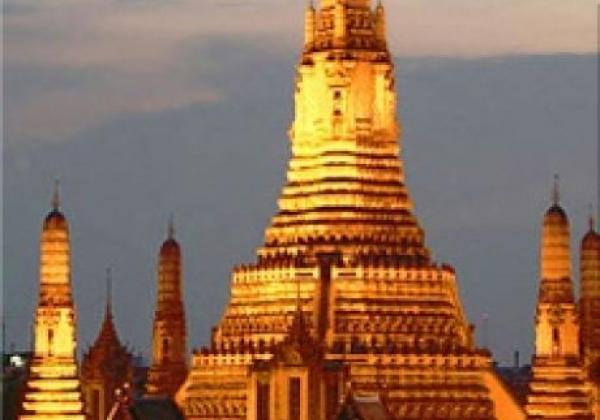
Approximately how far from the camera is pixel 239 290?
59219 millimetres

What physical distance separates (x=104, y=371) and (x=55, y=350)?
18.1 feet

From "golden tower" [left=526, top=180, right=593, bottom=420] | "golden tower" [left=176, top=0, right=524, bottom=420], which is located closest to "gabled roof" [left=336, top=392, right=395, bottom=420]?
"golden tower" [left=176, top=0, right=524, bottom=420]

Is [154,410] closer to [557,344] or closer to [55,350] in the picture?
[55,350]

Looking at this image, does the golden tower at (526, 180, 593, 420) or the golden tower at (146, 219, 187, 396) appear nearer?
the golden tower at (526, 180, 593, 420)

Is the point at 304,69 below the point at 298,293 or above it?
above

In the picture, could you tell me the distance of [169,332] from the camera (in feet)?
202

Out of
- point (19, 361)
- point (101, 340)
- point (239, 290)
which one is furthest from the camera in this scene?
point (19, 361)

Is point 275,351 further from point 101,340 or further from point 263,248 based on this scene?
point 101,340

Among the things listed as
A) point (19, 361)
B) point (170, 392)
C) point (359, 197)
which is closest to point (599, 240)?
point (359, 197)

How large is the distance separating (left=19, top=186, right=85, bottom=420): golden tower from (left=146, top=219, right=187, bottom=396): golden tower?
15.2ft

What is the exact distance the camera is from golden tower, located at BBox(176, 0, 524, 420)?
57156 millimetres

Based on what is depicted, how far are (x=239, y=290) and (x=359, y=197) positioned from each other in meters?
2.81

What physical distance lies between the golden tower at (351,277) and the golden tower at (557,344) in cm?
173

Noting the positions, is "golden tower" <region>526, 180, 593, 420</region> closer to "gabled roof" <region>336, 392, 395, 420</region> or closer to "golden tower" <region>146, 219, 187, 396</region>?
"gabled roof" <region>336, 392, 395, 420</region>
